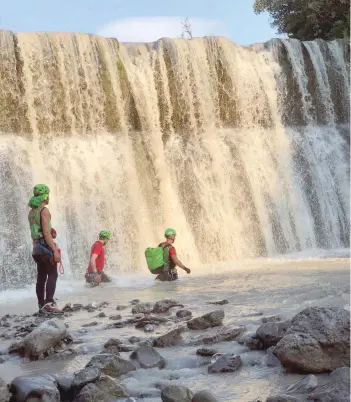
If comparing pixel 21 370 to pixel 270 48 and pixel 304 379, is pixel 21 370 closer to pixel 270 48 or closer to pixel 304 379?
pixel 304 379

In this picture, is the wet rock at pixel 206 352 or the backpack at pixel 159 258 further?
the backpack at pixel 159 258

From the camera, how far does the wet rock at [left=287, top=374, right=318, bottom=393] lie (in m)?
3.81

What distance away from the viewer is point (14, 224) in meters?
15.1

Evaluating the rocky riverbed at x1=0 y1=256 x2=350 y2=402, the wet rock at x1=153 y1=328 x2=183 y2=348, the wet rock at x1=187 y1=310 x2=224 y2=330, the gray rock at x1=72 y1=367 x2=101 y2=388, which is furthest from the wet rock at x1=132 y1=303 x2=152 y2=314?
the gray rock at x1=72 y1=367 x2=101 y2=388

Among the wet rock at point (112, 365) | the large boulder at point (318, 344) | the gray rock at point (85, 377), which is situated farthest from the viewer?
the wet rock at point (112, 365)

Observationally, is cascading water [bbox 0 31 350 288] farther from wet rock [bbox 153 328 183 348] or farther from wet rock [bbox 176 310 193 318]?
wet rock [bbox 153 328 183 348]

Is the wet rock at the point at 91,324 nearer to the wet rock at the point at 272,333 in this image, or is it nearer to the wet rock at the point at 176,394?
the wet rock at the point at 272,333

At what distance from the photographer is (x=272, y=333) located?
4980 mm

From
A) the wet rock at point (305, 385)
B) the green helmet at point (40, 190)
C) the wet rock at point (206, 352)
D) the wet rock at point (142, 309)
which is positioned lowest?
the wet rock at point (305, 385)

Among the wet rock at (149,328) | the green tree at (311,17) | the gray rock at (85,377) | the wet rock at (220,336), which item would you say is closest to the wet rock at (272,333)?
the wet rock at (220,336)

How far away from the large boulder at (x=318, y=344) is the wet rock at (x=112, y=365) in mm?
1088

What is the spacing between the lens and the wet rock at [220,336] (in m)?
5.38

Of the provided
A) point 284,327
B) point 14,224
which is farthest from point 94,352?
point 14,224

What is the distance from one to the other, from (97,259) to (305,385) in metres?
7.88
